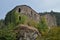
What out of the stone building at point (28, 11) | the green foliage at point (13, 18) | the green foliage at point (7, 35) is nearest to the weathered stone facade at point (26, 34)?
the green foliage at point (7, 35)

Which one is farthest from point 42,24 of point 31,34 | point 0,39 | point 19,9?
point 19,9

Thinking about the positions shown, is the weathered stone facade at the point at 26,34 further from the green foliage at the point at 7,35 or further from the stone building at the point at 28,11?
the stone building at the point at 28,11

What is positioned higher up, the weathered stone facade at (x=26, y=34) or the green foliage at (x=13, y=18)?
the green foliage at (x=13, y=18)

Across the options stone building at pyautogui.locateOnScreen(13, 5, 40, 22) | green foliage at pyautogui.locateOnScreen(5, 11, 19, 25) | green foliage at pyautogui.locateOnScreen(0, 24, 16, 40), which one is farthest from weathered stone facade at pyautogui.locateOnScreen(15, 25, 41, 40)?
stone building at pyautogui.locateOnScreen(13, 5, 40, 22)

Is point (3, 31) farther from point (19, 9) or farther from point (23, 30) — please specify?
point (19, 9)

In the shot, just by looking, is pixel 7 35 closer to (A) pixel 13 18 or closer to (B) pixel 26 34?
(B) pixel 26 34

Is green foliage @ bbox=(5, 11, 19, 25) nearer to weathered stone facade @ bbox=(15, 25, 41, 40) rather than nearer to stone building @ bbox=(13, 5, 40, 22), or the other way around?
stone building @ bbox=(13, 5, 40, 22)

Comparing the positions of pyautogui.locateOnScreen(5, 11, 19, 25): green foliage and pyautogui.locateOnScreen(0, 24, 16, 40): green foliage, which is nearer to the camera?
pyautogui.locateOnScreen(0, 24, 16, 40): green foliage

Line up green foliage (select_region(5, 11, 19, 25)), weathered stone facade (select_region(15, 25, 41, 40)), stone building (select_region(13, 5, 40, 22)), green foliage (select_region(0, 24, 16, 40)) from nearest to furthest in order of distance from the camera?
green foliage (select_region(0, 24, 16, 40)) < weathered stone facade (select_region(15, 25, 41, 40)) < green foliage (select_region(5, 11, 19, 25)) < stone building (select_region(13, 5, 40, 22))

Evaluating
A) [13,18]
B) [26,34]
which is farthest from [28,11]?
[26,34]

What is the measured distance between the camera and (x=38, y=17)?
88.6 m

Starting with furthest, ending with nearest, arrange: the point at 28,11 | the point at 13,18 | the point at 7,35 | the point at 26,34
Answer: the point at 28,11
the point at 13,18
the point at 26,34
the point at 7,35

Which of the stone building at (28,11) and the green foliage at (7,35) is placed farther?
the stone building at (28,11)

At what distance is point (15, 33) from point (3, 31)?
2.10 meters
